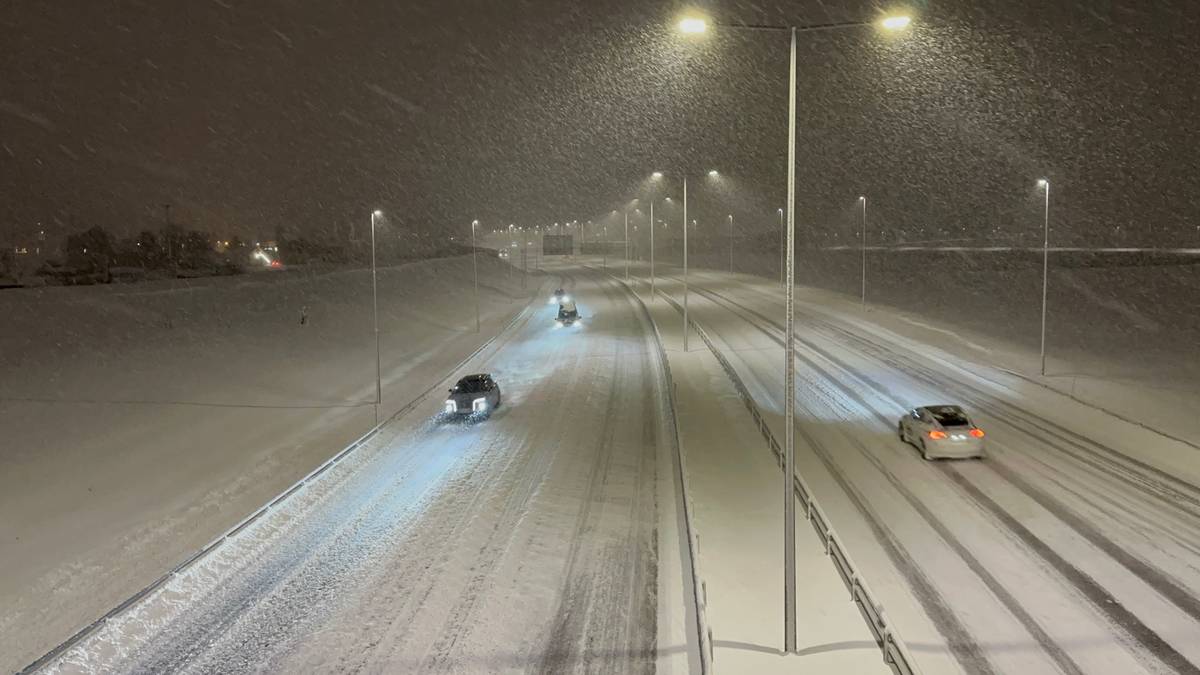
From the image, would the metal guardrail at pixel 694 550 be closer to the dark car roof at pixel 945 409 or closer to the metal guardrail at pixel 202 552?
the dark car roof at pixel 945 409

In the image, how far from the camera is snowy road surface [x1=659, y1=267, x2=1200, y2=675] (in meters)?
11.4

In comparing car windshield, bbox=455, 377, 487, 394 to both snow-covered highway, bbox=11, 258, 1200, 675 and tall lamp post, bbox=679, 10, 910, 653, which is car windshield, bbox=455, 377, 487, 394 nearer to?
snow-covered highway, bbox=11, 258, 1200, 675

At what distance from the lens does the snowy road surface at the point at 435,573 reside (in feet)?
37.8

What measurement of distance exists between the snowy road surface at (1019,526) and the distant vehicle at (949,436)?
1.00 feet

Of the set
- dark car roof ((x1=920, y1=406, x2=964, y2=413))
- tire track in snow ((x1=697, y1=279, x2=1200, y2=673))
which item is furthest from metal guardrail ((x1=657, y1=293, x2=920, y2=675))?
dark car roof ((x1=920, y1=406, x2=964, y2=413))

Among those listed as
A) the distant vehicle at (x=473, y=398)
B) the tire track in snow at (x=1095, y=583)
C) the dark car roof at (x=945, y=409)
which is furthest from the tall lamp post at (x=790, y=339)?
the distant vehicle at (x=473, y=398)

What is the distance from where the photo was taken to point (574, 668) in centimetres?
1097

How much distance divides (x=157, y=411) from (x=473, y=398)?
37.8 ft

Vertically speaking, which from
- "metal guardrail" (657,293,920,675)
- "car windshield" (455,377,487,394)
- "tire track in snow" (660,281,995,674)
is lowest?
"tire track in snow" (660,281,995,674)

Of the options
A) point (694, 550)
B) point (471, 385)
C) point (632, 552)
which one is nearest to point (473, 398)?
point (471, 385)

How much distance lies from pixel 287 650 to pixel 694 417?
16.1 meters

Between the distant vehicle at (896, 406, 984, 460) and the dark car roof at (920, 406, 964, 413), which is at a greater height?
the dark car roof at (920, 406, 964, 413)

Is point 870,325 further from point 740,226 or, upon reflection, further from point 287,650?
point 740,226

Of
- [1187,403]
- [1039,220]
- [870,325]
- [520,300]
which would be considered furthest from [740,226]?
[1187,403]
